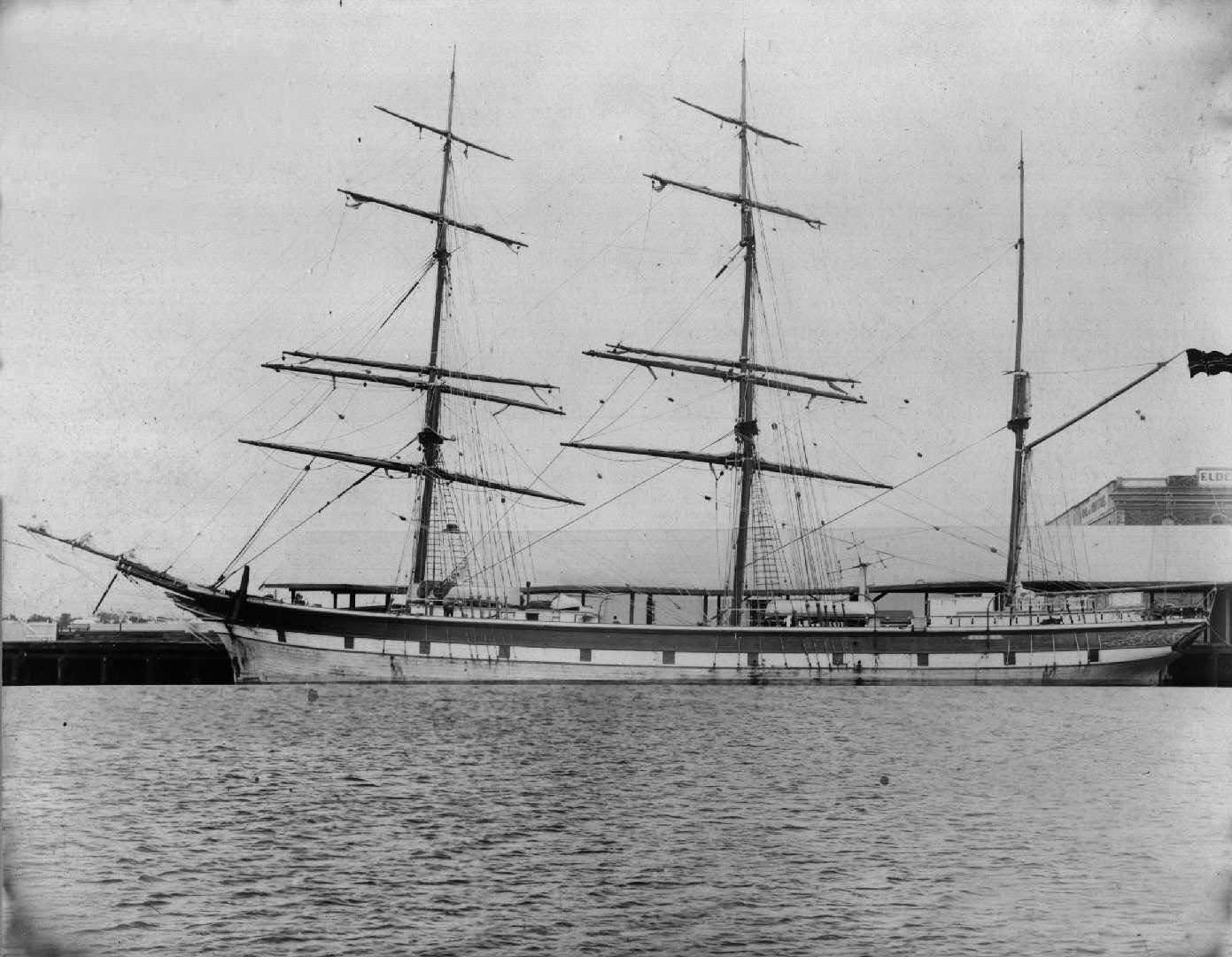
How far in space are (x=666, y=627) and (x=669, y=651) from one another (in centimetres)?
104

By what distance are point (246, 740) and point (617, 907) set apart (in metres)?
18.2

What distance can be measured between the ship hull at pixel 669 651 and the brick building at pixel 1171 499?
1396 centimetres

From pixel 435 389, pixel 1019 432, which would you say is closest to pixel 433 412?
pixel 435 389

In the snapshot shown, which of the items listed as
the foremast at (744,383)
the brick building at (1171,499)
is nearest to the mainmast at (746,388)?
the foremast at (744,383)

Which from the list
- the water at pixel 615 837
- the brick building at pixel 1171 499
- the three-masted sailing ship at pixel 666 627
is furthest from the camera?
the brick building at pixel 1171 499

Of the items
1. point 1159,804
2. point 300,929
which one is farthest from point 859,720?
point 300,929

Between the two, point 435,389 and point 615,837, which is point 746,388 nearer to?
point 435,389

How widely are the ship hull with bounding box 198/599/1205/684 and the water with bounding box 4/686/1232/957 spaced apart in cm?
1359

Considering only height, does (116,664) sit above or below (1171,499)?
below

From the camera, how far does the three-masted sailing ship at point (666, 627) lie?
48812 mm

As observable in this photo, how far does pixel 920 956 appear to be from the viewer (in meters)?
13.5

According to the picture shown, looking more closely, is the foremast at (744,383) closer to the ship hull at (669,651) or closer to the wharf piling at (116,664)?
the ship hull at (669,651)

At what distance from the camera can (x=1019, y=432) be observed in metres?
52.9

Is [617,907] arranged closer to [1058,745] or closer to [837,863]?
[837,863]
